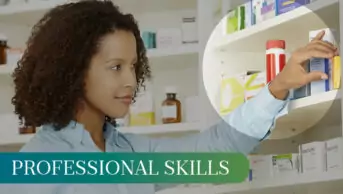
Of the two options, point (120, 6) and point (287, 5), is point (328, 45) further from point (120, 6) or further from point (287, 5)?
point (120, 6)

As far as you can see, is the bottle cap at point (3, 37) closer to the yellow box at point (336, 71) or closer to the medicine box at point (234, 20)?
the medicine box at point (234, 20)

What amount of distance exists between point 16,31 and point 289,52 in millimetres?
884

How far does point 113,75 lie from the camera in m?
0.98

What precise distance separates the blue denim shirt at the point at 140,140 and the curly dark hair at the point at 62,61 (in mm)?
27

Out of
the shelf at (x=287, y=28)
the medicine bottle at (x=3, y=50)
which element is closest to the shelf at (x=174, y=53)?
the shelf at (x=287, y=28)

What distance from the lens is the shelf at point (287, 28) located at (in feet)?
4.26

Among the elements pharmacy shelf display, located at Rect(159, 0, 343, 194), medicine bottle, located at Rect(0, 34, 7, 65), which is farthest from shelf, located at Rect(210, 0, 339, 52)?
medicine bottle, located at Rect(0, 34, 7, 65)

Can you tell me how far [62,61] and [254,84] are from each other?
1.65 ft

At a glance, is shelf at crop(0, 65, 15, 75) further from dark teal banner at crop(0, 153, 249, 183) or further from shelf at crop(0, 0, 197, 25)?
dark teal banner at crop(0, 153, 249, 183)

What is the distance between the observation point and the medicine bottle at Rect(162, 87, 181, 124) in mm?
1706

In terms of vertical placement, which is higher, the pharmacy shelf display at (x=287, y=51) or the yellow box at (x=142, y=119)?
the pharmacy shelf display at (x=287, y=51)

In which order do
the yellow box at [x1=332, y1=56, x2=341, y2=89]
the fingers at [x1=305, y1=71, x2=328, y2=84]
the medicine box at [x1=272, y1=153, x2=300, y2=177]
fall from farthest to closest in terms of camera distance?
the medicine box at [x1=272, y1=153, x2=300, y2=177] < the yellow box at [x1=332, y1=56, x2=341, y2=89] < the fingers at [x1=305, y1=71, x2=328, y2=84]

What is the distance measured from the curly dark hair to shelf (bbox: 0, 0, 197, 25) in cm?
80

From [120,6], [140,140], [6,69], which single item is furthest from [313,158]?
[6,69]
